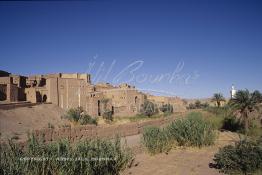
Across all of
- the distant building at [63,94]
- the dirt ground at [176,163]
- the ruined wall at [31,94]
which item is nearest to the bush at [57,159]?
the dirt ground at [176,163]

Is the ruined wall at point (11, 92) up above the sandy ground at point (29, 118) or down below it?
above

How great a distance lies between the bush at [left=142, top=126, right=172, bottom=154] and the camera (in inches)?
537

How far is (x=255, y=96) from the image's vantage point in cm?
2467

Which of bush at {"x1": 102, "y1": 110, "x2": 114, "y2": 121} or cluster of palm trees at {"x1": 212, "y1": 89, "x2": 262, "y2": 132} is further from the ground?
cluster of palm trees at {"x1": 212, "y1": 89, "x2": 262, "y2": 132}

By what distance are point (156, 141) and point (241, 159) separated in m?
5.07

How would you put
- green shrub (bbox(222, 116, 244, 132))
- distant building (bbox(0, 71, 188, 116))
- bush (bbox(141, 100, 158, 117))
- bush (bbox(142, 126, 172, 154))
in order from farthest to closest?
1. bush (bbox(141, 100, 158, 117))
2. distant building (bbox(0, 71, 188, 116))
3. green shrub (bbox(222, 116, 244, 132))
4. bush (bbox(142, 126, 172, 154))

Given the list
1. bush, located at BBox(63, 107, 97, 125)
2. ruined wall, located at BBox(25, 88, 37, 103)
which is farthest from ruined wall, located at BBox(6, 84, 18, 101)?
bush, located at BBox(63, 107, 97, 125)

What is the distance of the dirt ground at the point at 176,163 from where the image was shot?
9.82m

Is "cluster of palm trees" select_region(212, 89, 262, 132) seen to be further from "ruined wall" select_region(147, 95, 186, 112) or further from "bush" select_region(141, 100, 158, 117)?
"ruined wall" select_region(147, 95, 186, 112)

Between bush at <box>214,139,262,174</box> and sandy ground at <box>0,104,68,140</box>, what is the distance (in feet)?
73.9

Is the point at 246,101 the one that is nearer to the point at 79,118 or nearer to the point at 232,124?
the point at 232,124

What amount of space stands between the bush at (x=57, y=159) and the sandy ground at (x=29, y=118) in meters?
21.3

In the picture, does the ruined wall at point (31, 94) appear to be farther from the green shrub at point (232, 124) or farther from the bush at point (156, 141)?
the bush at point (156, 141)

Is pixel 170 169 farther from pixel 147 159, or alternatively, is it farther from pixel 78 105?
pixel 78 105
